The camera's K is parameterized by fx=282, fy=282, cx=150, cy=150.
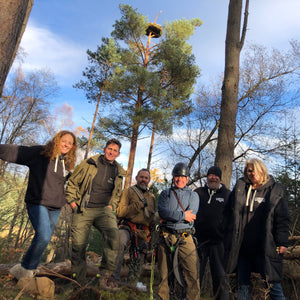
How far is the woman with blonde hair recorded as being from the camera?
9.78 ft

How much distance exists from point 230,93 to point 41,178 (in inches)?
169

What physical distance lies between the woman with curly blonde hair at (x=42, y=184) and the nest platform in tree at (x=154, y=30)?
653 inches

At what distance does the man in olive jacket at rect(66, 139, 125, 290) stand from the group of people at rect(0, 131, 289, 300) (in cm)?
1

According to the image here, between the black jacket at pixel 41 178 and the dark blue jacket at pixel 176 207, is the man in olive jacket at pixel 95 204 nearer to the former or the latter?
the black jacket at pixel 41 178

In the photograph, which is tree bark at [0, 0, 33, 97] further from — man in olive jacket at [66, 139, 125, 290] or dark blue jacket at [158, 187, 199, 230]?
dark blue jacket at [158, 187, 199, 230]

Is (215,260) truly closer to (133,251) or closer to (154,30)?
(133,251)

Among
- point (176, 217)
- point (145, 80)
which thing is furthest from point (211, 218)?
point (145, 80)

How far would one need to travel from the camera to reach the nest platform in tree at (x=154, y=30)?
1838cm

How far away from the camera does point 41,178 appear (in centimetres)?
342

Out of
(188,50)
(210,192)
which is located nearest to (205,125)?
(188,50)

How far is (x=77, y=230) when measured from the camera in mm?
3820

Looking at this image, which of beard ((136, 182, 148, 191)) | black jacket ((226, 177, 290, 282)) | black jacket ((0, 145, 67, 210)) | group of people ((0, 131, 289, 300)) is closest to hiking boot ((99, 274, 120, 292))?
group of people ((0, 131, 289, 300))

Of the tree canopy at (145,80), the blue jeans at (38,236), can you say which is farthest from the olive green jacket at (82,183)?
the tree canopy at (145,80)

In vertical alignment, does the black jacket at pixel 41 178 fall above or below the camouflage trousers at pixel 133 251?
above
